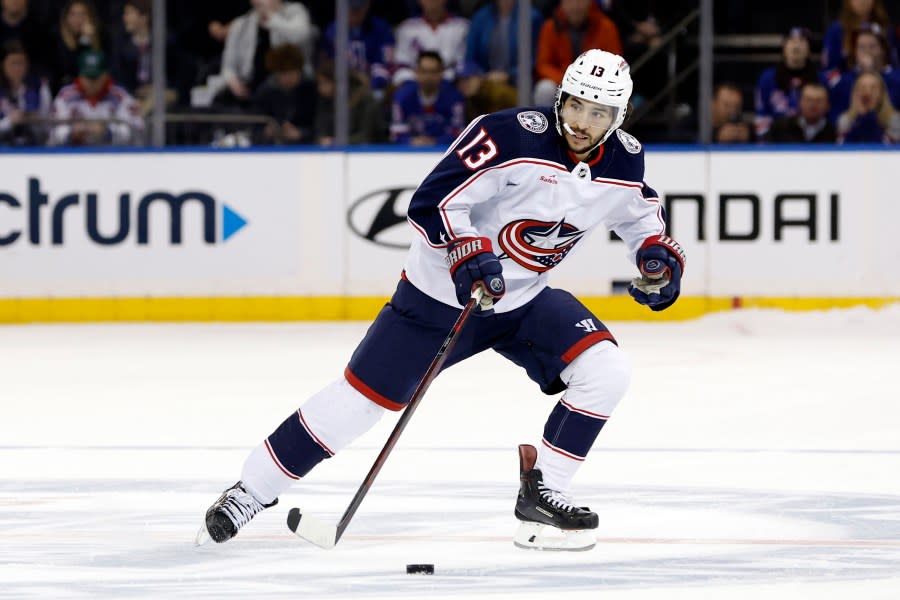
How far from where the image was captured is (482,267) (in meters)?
3.97

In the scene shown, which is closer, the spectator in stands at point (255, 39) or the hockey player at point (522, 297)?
the hockey player at point (522, 297)

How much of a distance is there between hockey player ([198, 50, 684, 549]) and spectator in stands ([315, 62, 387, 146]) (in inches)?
222

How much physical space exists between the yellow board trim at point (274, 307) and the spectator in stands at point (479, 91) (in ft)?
3.72

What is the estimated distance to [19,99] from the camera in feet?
32.1

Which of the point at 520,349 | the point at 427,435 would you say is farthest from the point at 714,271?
the point at 520,349

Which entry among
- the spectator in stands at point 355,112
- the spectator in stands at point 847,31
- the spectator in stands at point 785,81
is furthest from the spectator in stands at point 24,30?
the spectator in stands at point 847,31

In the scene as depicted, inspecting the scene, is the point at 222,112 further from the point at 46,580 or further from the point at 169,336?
the point at 46,580

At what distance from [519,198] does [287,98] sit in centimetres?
584

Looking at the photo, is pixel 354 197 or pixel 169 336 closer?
pixel 169 336

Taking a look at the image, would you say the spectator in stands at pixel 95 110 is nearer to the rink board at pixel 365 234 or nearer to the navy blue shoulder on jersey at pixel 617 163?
the rink board at pixel 365 234

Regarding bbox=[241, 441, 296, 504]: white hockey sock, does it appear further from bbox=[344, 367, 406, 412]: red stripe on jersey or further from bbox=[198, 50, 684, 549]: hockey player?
bbox=[344, 367, 406, 412]: red stripe on jersey

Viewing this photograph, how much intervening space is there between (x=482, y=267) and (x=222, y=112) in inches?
239

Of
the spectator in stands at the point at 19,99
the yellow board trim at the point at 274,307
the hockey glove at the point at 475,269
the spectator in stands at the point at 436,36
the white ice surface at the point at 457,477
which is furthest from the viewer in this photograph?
the spectator in stands at the point at 436,36

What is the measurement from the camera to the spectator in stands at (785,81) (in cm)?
986
